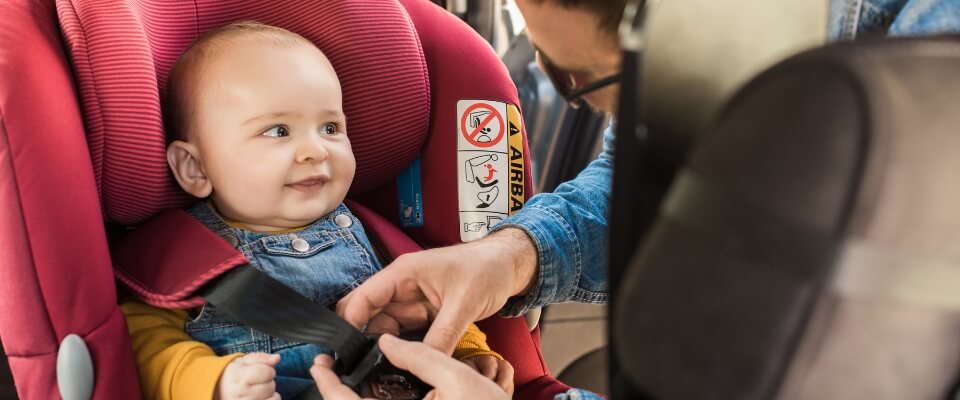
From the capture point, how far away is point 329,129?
4.37 ft

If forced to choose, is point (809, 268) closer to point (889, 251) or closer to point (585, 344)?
point (889, 251)

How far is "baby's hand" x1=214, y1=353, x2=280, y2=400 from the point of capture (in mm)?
1072

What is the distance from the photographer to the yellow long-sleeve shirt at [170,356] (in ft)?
3.64

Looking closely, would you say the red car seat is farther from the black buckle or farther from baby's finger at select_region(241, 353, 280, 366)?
the black buckle

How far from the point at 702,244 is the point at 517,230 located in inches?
27.8

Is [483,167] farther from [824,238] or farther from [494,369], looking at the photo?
[824,238]

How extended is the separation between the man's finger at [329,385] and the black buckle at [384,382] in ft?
0.10

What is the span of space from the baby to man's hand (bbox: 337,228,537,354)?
0.10m

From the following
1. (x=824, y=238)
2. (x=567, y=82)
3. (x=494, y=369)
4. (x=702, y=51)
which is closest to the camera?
(x=824, y=238)

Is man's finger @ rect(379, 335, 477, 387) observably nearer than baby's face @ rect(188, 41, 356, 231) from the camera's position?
Yes

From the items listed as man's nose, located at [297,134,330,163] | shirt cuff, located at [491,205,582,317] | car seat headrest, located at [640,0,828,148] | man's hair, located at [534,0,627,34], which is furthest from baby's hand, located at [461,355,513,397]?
car seat headrest, located at [640,0,828,148]

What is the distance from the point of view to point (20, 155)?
103cm

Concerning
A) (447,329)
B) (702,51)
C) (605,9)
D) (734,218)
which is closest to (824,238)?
(734,218)

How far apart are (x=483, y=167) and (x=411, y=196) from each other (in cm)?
13
